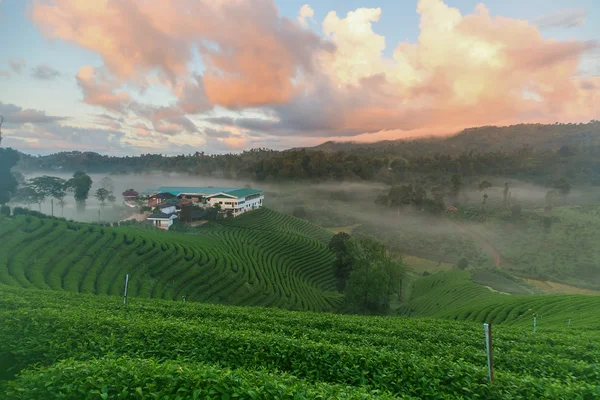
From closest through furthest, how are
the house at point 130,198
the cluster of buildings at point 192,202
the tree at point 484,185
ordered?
the cluster of buildings at point 192,202 → the house at point 130,198 → the tree at point 484,185

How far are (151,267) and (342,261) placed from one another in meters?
19.9

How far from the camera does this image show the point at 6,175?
5034 centimetres

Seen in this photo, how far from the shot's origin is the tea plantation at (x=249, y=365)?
3.70 metres

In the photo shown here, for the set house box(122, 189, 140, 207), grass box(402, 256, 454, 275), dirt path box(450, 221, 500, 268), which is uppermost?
house box(122, 189, 140, 207)

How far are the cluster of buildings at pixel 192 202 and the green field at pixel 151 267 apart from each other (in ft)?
60.3

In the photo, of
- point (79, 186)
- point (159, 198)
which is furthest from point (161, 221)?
point (79, 186)

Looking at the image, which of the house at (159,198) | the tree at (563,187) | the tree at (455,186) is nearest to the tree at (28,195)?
the house at (159,198)

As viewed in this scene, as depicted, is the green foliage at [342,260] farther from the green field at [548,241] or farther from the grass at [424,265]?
the green field at [548,241]

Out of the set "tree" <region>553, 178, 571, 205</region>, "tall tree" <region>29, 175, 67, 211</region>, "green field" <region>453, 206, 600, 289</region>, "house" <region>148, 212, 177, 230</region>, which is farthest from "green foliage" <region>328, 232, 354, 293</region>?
"tree" <region>553, 178, 571, 205</region>

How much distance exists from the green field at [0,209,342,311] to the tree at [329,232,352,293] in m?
1.75

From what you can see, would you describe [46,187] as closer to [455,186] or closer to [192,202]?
[192,202]

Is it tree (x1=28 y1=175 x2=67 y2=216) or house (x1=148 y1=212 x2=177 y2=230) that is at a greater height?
tree (x1=28 y1=175 x2=67 y2=216)

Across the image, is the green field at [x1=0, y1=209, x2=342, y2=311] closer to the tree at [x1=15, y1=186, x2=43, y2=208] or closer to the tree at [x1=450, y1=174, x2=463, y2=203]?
the tree at [x1=15, y1=186, x2=43, y2=208]

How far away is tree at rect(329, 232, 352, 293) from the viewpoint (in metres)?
36.1
